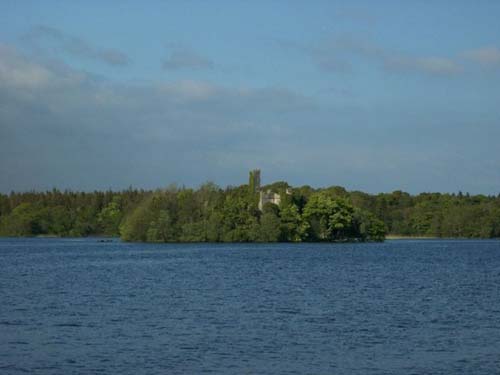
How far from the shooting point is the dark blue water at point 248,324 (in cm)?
2759

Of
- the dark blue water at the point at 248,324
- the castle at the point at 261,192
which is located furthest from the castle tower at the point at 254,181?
the dark blue water at the point at 248,324

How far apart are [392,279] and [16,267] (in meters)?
37.5

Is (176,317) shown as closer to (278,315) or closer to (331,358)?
(278,315)

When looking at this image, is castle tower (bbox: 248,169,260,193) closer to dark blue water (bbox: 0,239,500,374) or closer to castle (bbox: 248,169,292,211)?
castle (bbox: 248,169,292,211)

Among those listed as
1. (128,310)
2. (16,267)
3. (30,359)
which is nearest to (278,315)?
(128,310)

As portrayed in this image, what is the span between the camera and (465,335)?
33500mm

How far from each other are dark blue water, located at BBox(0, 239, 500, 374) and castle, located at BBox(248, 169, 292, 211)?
3128 inches

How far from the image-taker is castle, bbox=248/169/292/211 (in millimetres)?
148625

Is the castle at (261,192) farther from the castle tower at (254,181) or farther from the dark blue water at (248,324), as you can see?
the dark blue water at (248,324)

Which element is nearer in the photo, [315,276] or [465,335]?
[465,335]

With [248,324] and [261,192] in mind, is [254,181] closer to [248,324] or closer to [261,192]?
[261,192]

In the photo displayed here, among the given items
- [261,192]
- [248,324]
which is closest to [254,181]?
[261,192]

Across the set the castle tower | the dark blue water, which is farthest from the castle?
the dark blue water

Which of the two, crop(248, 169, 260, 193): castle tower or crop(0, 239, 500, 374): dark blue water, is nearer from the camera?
crop(0, 239, 500, 374): dark blue water
